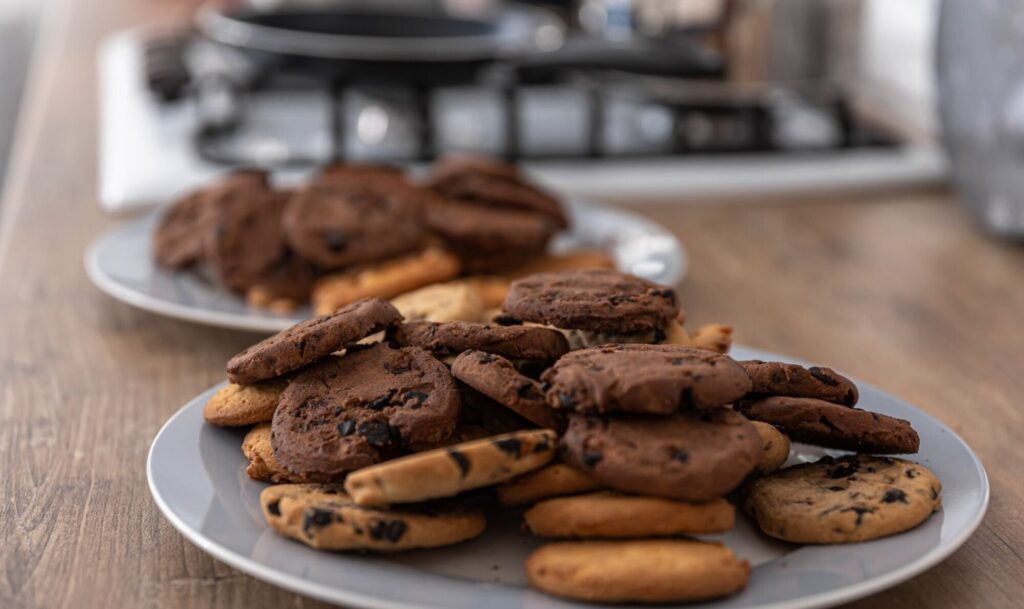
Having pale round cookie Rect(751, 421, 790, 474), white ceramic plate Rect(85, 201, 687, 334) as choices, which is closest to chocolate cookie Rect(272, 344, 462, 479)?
pale round cookie Rect(751, 421, 790, 474)

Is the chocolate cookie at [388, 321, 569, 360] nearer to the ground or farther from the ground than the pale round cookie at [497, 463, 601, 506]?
farther from the ground

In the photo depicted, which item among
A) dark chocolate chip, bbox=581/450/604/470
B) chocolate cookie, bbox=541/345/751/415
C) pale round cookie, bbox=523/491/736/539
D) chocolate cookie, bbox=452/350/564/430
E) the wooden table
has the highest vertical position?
chocolate cookie, bbox=541/345/751/415

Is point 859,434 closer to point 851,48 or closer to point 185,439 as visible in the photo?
point 185,439

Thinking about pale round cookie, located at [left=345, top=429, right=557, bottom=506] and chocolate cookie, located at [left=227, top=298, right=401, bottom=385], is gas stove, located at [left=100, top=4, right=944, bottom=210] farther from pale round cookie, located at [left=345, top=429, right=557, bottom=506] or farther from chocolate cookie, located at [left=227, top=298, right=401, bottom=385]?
pale round cookie, located at [left=345, top=429, right=557, bottom=506]

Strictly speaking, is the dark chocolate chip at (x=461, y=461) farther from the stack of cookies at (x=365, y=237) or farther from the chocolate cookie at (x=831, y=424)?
the stack of cookies at (x=365, y=237)

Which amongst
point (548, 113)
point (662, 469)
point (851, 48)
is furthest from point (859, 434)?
point (851, 48)

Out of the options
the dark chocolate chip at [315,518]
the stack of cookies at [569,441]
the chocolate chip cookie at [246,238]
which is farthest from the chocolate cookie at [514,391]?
the chocolate chip cookie at [246,238]

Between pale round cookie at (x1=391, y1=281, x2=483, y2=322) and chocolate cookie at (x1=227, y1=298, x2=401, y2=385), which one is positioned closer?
chocolate cookie at (x1=227, y1=298, x2=401, y2=385)

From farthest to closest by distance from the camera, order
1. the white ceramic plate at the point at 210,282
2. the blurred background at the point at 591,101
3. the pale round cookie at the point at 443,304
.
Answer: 1. the blurred background at the point at 591,101
2. the white ceramic plate at the point at 210,282
3. the pale round cookie at the point at 443,304
